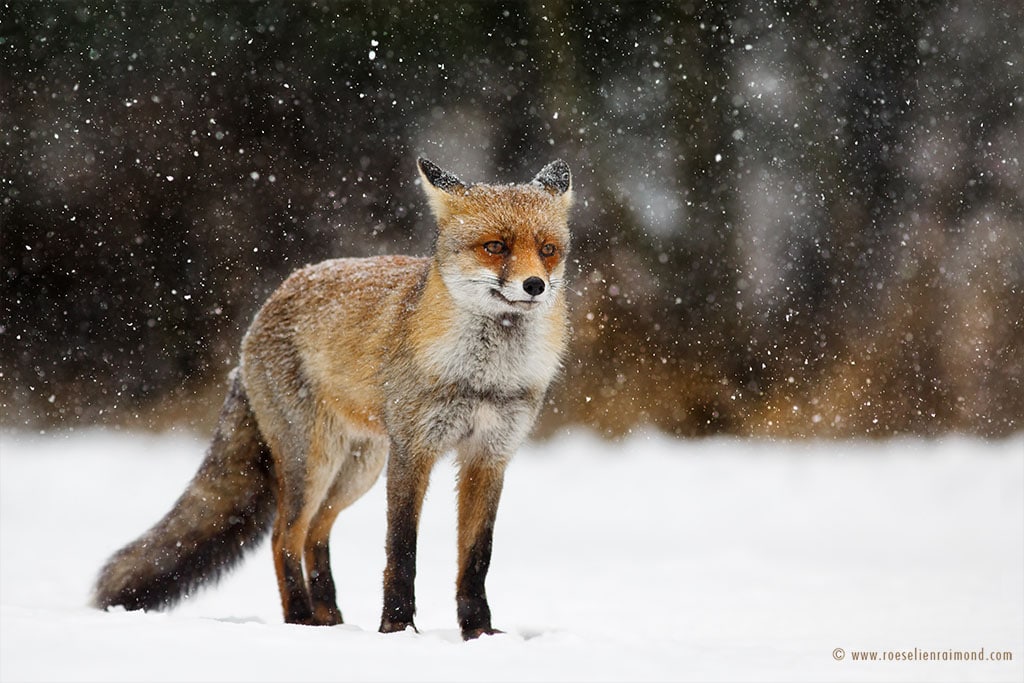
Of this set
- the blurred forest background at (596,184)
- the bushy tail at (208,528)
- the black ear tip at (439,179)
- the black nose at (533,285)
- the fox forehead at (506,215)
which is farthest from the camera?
the blurred forest background at (596,184)

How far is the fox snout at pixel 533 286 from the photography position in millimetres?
3586

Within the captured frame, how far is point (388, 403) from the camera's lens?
4082 mm

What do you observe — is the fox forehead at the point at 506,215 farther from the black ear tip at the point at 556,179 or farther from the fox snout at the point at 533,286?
the fox snout at the point at 533,286

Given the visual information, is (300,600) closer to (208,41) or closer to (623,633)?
(623,633)

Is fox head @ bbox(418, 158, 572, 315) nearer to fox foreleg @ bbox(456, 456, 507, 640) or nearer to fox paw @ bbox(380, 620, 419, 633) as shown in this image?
fox foreleg @ bbox(456, 456, 507, 640)

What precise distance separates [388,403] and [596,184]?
5.30 m

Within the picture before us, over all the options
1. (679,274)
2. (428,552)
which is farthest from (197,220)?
(679,274)

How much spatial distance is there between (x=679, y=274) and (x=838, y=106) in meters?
2.12

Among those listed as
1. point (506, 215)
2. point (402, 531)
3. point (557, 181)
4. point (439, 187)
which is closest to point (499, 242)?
point (506, 215)

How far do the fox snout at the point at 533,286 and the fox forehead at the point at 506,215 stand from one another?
0.22 meters

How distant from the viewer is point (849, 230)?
9.23m

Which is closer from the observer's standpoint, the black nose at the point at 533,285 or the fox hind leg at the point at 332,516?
the black nose at the point at 533,285

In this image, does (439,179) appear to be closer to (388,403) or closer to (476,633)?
(388,403)

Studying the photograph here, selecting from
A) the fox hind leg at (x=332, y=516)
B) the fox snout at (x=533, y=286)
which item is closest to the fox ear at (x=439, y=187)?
the fox snout at (x=533, y=286)
